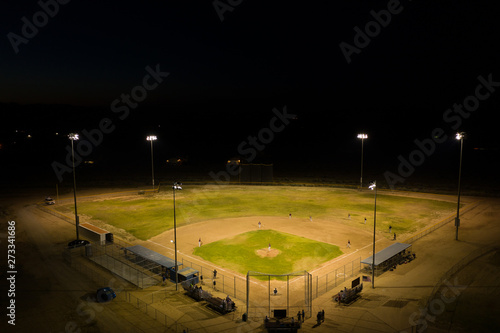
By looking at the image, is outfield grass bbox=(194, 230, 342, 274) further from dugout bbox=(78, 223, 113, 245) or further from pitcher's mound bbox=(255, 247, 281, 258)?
dugout bbox=(78, 223, 113, 245)

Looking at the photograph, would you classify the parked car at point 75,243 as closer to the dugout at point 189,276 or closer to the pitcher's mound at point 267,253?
the dugout at point 189,276

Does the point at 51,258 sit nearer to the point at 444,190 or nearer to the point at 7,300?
the point at 7,300

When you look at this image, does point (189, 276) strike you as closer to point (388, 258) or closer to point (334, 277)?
point (334, 277)

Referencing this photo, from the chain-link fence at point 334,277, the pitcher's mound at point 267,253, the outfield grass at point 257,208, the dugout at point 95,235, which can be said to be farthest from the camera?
the outfield grass at point 257,208

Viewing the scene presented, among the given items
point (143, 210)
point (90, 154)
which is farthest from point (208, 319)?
point (90, 154)

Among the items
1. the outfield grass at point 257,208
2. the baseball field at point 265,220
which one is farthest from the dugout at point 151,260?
the outfield grass at point 257,208

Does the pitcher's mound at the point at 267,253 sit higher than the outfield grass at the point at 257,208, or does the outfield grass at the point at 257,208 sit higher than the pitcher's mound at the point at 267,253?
the outfield grass at the point at 257,208
